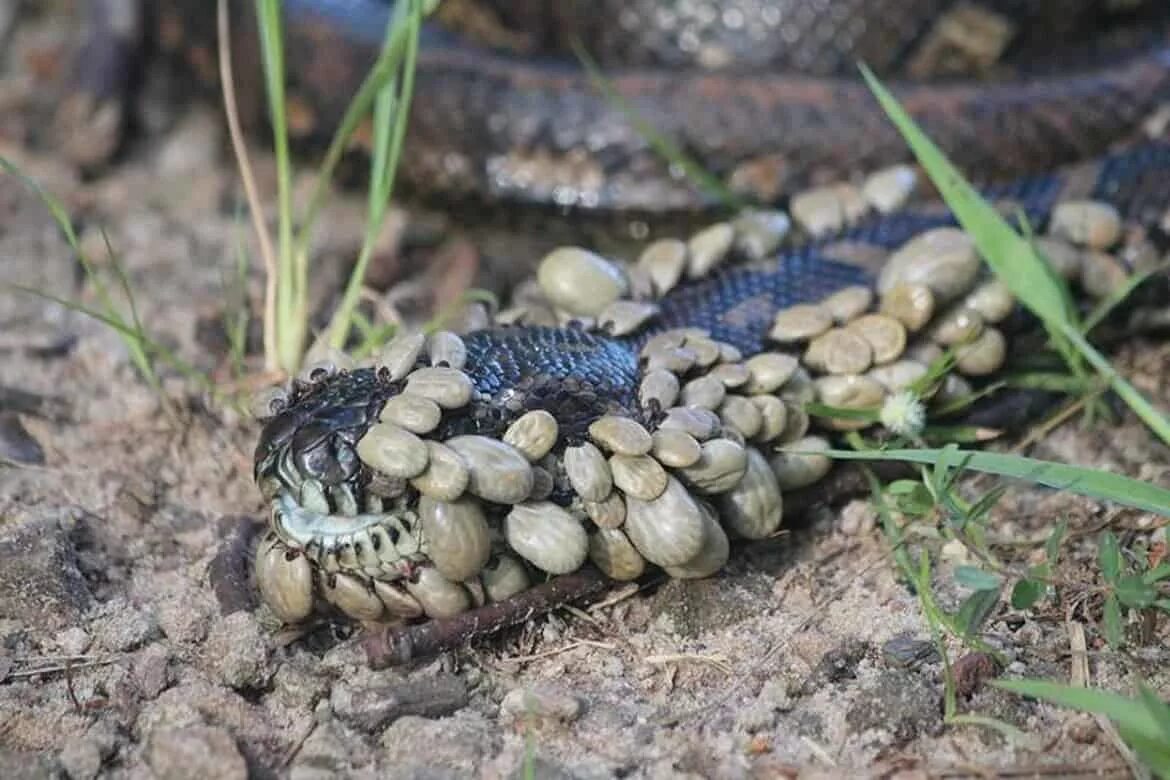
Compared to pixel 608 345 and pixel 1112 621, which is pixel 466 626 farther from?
pixel 1112 621

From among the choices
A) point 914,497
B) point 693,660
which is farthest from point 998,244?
point 693,660

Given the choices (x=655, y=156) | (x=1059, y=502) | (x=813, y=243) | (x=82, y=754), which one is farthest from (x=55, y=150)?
(x=1059, y=502)

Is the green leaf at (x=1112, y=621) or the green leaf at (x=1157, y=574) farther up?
the green leaf at (x=1157, y=574)

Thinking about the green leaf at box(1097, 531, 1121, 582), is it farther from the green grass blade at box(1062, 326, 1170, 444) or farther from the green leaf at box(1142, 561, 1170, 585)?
the green grass blade at box(1062, 326, 1170, 444)

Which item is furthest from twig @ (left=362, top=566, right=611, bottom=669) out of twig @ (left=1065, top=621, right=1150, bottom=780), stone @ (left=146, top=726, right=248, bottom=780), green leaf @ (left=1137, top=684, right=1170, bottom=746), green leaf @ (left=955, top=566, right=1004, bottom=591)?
green leaf @ (left=1137, top=684, right=1170, bottom=746)

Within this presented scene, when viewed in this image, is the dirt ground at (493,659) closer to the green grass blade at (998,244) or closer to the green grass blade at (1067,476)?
the green grass blade at (1067,476)

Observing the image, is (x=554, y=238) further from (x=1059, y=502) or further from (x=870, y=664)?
(x=870, y=664)

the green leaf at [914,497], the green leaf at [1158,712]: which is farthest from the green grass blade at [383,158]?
the green leaf at [1158,712]
